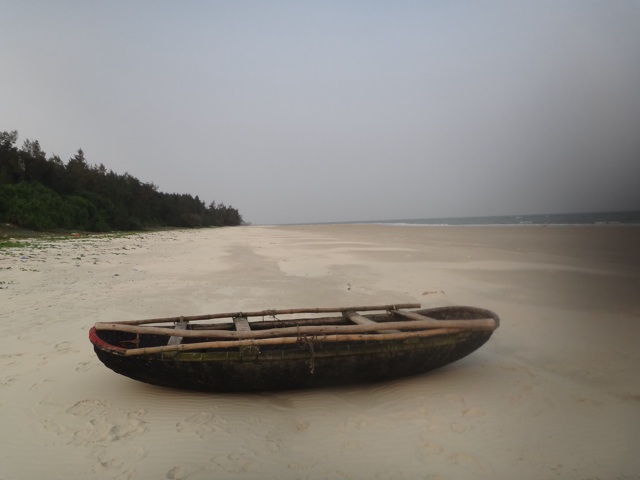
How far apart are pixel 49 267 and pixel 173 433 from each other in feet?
34.1

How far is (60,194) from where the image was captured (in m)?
34.2

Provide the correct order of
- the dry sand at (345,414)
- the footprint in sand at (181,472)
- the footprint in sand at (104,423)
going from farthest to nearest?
the footprint in sand at (104,423) → the dry sand at (345,414) → the footprint in sand at (181,472)

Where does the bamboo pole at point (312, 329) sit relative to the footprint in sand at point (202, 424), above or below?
above

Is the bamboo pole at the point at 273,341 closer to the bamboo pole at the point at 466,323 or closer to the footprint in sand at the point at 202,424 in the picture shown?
the bamboo pole at the point at 466,323

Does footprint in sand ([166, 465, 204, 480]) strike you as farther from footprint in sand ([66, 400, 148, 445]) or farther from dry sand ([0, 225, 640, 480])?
footprint in sand ([66, 400, 148, 445])

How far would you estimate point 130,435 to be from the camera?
3160mm

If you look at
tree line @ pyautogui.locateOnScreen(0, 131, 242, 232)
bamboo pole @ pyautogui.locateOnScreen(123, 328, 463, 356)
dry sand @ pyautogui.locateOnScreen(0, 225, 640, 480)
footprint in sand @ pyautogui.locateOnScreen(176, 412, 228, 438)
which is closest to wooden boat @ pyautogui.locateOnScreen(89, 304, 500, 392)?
bamboo pole @ pyautogui.locateOnScreen(123, 328, 463, 356)

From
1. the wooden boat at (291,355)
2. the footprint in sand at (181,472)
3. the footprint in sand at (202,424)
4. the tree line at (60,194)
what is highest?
the tree line at (60,194)

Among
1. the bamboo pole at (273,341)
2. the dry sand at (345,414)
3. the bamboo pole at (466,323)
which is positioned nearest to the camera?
the dry sand at (345,414)

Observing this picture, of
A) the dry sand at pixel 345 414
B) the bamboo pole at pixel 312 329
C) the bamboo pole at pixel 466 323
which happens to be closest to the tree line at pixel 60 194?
the dry sand at pixel 345 414

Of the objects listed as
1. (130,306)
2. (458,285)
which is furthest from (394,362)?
(458,285)

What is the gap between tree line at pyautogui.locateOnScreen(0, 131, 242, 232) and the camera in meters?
27.2

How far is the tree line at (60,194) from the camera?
27.2m

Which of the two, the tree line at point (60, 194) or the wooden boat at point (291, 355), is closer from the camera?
the wooden boat at point (291, 355)
